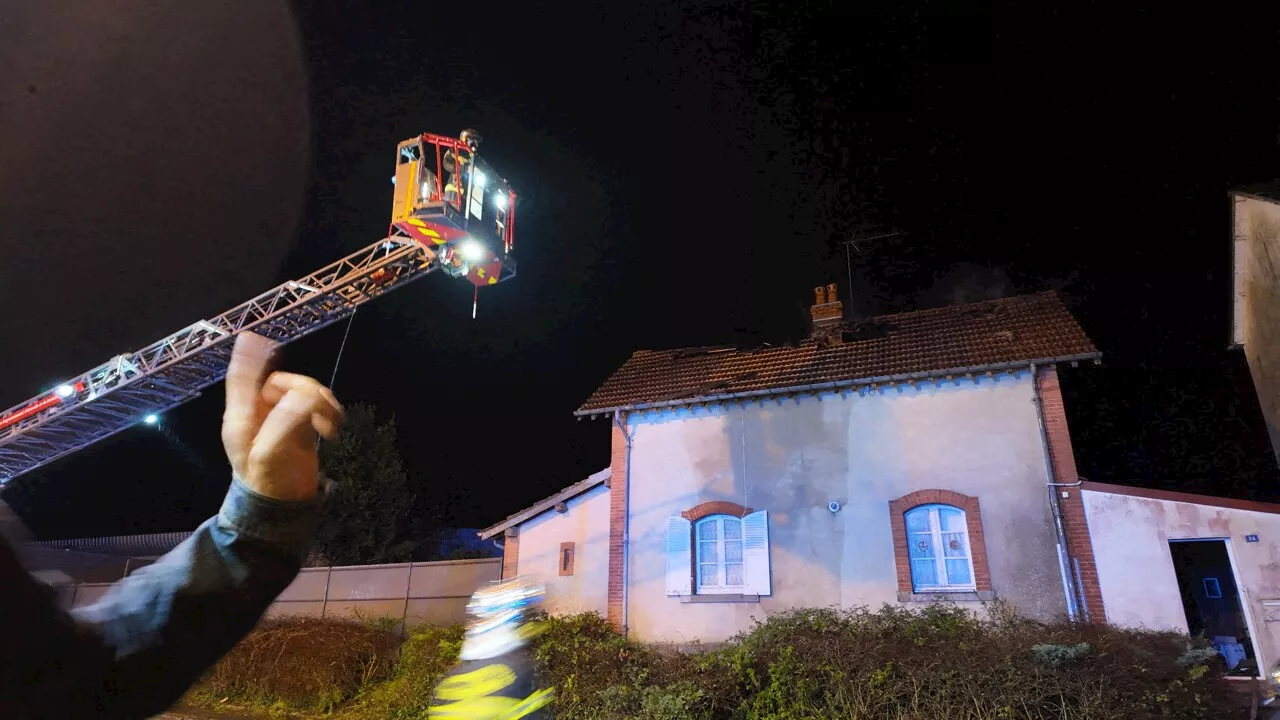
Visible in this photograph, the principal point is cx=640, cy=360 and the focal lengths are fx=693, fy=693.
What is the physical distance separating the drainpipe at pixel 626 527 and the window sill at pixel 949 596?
5.27 meters

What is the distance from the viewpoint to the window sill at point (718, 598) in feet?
42.8

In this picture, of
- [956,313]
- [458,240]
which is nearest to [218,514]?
[458,240]

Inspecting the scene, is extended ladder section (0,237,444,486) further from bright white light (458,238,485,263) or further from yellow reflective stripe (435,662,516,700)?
yellow reflective stripe (435,662,516,700)

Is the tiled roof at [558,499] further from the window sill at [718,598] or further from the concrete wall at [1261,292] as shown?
the concrete wall at [1261,292]

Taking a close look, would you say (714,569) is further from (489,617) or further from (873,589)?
(489,617)

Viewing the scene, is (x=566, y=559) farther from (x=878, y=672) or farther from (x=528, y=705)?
(x=528, y=705)

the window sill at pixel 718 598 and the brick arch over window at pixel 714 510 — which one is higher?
the brick arch over window at pixel 714 510

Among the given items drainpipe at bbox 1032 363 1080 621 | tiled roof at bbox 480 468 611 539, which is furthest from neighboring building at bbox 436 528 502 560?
drainpipe at bbox 1032 363 1080 621

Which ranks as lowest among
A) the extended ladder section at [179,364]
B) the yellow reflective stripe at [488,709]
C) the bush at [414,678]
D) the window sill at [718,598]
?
the bush at [414,678]

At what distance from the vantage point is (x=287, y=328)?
12.1 m

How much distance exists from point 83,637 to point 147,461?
22.9 metres

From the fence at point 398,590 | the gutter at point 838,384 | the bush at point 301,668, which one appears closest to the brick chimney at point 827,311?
the gutter at point 838,384

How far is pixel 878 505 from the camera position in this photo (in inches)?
505

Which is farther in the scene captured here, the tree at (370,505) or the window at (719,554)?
the tree at (370,505)
